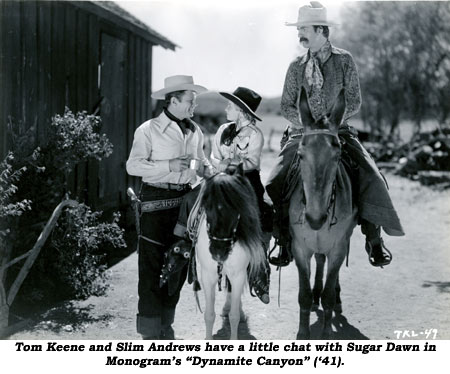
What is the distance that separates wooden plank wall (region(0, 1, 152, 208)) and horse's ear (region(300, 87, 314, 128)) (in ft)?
10.1

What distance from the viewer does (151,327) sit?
16.9 feet

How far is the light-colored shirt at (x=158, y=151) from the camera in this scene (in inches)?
193

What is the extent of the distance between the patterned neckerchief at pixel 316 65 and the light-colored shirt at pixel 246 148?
30.8 inches

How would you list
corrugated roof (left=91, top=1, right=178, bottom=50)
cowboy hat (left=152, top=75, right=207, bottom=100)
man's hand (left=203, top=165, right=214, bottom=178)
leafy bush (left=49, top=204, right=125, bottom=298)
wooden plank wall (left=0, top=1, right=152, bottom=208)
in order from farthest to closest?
corrugated roof (left=91, top=1, right=178, bottom=50), wooden plank wall (left=0, top=1, right=152, bottom=208), leafy bush (left=49, top=204, right=125, bottom=298), cowboy hat (left=152, top=75, right=207, bottom=100), man's hand (left=203, top=165, right=214, bottom=178)

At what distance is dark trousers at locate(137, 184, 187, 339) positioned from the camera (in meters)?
5.13

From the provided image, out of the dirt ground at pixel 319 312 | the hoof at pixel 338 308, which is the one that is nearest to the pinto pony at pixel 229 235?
the dirt ground at pixel 319 312

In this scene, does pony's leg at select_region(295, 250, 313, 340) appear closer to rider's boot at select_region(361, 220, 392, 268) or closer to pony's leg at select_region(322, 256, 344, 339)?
pony's leg at select_region(322, 256, 344, 339)

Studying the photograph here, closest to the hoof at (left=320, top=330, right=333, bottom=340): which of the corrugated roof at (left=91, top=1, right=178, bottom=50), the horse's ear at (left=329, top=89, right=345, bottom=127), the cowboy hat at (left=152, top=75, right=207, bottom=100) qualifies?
the horse's ear at (left=329, top=89, right=345, bottom=127)

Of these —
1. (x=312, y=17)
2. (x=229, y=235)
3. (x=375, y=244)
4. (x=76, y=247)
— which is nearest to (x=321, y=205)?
(x=229, y=235)

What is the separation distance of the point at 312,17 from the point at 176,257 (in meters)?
2.70

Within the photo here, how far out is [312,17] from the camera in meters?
5.20
